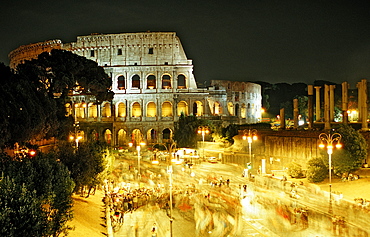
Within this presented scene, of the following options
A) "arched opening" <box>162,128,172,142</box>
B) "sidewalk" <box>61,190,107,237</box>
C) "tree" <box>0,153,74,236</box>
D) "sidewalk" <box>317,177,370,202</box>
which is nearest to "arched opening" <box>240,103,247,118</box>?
"arched opening" <box>162,128,172,142</box>

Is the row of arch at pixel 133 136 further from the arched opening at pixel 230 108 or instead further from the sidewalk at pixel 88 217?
the sidewalk at pixel 88 217

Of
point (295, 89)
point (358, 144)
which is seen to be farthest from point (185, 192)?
point (295, 89)

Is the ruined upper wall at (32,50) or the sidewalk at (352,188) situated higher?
the ruined upper wall at (32,50)

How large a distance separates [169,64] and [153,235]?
3697cm

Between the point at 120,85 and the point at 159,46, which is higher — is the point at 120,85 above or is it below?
below

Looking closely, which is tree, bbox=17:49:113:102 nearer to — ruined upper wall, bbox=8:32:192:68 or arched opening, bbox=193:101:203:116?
ruined upper wall, bbox=8:32:192:68

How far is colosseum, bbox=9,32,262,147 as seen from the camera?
4762 cm

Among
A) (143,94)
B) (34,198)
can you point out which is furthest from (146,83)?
(34,198)

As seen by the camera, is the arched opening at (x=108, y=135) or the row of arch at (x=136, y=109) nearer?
the row of arch at (x=136, y=109)

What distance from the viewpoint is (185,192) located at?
69.0ft

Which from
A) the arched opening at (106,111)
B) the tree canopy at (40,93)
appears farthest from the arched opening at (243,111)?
the tree canopy at (40,93)

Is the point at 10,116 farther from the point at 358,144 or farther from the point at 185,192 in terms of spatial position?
the point at 358,144

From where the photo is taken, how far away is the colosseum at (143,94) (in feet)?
156

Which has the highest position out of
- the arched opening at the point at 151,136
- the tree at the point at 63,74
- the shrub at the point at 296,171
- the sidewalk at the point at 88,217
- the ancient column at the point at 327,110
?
the tree at the point at 63,74
